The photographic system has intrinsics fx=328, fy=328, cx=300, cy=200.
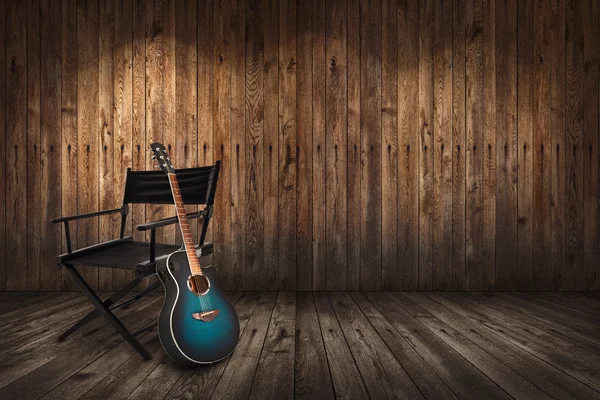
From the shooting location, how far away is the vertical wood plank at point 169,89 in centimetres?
258

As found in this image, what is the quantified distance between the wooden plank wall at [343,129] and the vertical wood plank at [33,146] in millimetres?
18

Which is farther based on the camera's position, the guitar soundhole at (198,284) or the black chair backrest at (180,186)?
the black chair backrest at (180,186)

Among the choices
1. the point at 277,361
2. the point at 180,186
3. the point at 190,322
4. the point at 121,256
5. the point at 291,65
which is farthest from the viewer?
the point at 291,65

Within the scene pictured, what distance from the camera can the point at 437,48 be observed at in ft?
8.47

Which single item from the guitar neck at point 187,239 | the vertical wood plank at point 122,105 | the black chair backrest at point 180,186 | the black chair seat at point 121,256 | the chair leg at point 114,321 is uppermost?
the vertical wood plank at point 122,105

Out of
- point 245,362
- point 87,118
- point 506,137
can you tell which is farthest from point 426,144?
point 87,118

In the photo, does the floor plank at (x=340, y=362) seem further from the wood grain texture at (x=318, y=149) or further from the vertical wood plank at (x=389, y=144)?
the vertical wood plank at (x=389, y=144)

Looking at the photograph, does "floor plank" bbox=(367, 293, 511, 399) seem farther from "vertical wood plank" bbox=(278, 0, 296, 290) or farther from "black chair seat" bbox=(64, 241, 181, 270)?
"black chair seat" bbox=(64, 241, 181, 270)

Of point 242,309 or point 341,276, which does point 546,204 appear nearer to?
point 341,276

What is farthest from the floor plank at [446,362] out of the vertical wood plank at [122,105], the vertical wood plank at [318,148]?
the vertical wood plank at [122,105]

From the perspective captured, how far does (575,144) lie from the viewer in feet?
8.50

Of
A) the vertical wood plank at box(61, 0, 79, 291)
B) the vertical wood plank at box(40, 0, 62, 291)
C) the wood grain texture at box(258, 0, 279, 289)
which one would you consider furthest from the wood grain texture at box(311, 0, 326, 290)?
the vertical wood plank at box(40, 0, 62, 291)

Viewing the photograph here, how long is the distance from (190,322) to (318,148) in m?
1.67

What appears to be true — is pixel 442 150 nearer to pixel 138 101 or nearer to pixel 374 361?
pixel 374 361
